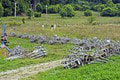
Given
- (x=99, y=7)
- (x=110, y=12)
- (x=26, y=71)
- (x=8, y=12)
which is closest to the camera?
(x=26, y=71)

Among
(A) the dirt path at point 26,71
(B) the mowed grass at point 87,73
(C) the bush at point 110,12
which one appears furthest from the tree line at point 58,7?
(B) the mowed grass at point 87,73

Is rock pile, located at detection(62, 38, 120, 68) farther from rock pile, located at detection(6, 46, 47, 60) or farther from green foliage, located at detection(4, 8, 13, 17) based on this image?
green foliage, located at detection(4, 8, 13, 17)

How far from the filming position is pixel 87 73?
14055 millimetres

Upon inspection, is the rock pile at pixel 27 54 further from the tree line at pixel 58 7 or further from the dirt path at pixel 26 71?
the tree line at pixel 58 7

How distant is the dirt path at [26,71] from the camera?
14.6 meters

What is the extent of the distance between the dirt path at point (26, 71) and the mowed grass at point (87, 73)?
0.76m

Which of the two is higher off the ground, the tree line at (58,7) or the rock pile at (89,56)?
the rock pile at (89,56)

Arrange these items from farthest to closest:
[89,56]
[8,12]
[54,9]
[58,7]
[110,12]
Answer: [58,7]
[54,9]
[110,12]
[8,12]
[89,56]

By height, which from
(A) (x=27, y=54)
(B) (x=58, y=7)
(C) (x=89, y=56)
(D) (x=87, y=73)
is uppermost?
(C) (x=89, y=56)

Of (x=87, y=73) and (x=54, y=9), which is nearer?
(x=87, y=73)

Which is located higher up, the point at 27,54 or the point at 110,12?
the point at 27,54

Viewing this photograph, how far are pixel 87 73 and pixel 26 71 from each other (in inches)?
152

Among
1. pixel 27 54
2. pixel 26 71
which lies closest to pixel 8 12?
pixel 27 54

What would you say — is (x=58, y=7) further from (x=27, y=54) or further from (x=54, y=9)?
(x=27, y=54)
